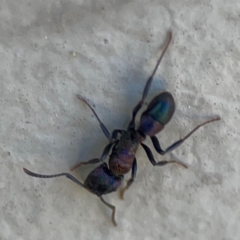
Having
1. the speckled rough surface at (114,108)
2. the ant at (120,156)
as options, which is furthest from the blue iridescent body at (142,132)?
the speckled rough surface at (114,108)

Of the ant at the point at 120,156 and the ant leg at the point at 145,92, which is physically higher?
the ant leg at the point at 145,92

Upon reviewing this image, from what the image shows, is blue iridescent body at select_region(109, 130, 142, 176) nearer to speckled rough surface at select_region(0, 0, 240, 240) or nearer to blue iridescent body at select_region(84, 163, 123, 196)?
blue iridescent body at select_region(84, 163, 123, 196)

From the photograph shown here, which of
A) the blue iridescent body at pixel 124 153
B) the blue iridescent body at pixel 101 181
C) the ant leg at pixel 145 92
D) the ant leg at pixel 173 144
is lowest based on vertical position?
the blue iridescent body at pixel 101 181

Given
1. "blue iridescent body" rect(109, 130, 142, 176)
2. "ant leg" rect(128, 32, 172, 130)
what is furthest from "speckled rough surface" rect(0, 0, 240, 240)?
"blue iridescent body" rect(109, 130, 142, 176)

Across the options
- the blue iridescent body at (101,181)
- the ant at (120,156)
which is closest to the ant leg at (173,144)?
the ant at (120,156)

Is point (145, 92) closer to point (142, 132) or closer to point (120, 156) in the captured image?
point (142, 132)

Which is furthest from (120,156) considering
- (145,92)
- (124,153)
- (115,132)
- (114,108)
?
(145,92)

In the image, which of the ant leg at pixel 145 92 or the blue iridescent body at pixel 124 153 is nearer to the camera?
the ant leg at pixel 145 92

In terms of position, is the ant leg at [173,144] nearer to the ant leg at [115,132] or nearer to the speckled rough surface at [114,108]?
the speckled rough surface at [114,108]

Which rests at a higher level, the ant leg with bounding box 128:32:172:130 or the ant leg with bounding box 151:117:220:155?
the ant leg with bounding box 128:32:172:130
